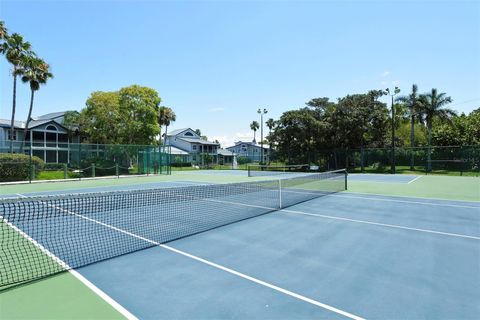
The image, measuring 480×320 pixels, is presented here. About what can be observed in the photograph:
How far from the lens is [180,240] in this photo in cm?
640

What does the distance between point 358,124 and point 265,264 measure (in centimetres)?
3265

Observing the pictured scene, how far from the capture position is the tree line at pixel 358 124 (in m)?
35.0

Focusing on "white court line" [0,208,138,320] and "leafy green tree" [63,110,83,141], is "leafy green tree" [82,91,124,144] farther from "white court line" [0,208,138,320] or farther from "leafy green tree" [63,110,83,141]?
"white court line" [0,208,138,320]

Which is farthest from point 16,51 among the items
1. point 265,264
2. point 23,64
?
point 265,264

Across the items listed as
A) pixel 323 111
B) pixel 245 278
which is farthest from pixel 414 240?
pixel 323 111

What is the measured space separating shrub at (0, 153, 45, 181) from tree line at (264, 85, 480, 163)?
85.7ft

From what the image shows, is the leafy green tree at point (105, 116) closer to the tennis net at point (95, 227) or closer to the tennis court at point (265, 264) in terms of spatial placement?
the tennis net at point (95, 227)

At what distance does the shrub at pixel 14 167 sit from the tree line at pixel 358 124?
26.1 m

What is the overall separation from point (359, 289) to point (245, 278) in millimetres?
1572

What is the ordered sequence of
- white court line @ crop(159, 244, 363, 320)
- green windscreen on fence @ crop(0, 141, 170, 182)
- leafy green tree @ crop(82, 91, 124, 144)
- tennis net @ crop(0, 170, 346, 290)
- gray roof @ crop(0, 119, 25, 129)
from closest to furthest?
white court line @ crop(159, 244, 363, 320)
tennis net @ crop(0, 170, 346, 290)
green windscreen on fence @ crop(0, 141, 170, 182)
leafy green tree @ crop(82, 91, 124, 144)
gray roof @ crop(0, 119, 25, 129)

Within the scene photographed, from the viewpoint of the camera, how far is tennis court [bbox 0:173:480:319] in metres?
3.67

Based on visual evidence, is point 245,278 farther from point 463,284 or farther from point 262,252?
point 463,284

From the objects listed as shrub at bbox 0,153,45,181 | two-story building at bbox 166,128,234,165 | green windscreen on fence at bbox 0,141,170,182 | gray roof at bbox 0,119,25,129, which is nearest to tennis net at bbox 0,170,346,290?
shrub at bbox 0,153,45,181

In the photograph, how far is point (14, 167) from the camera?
2072 cm
